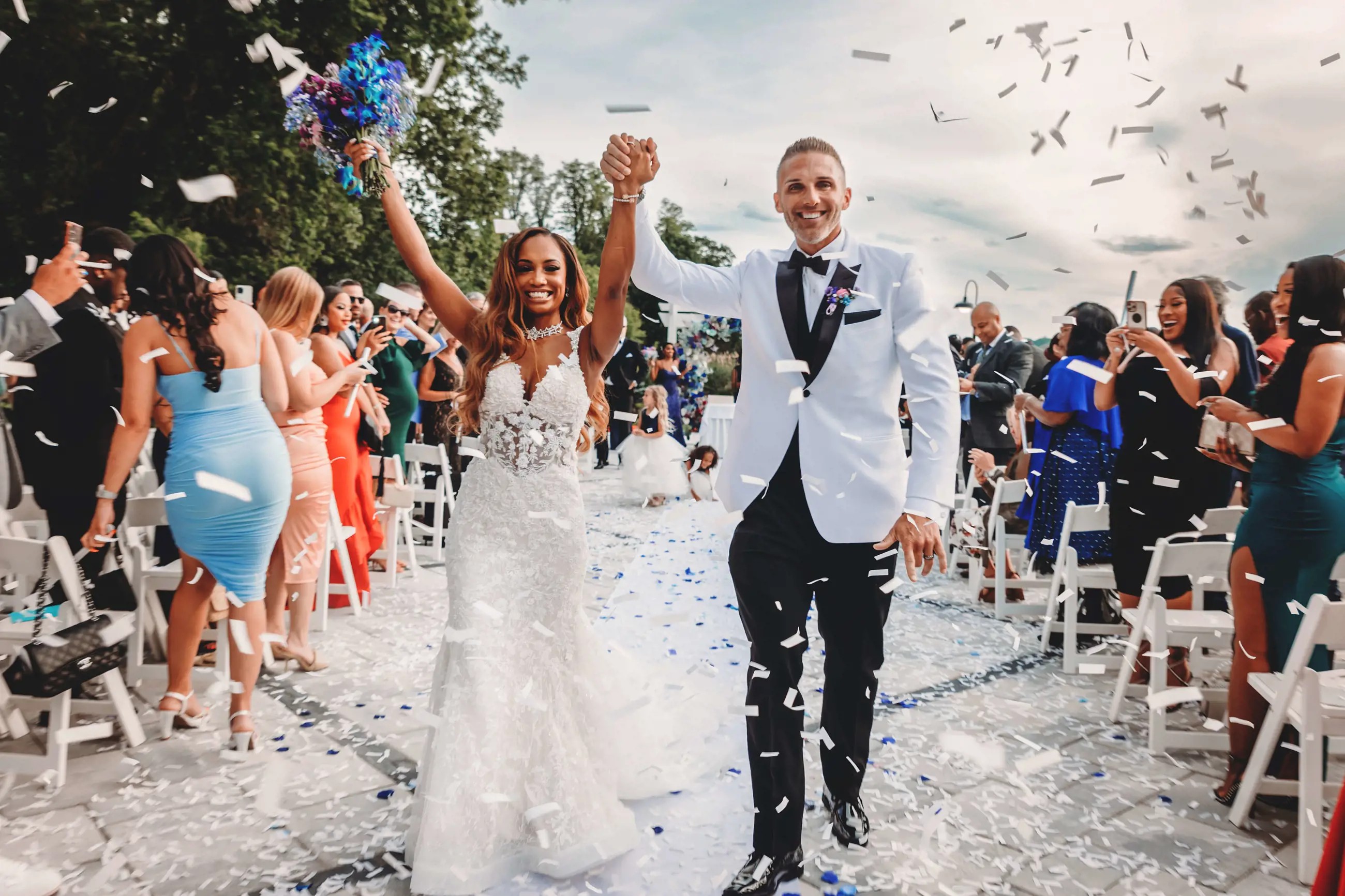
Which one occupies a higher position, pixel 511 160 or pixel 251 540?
pixel 511 160

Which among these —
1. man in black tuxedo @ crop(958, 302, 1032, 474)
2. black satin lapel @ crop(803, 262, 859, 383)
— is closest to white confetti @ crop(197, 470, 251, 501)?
black satin lapel @ crop(803, 262, 859, 383)

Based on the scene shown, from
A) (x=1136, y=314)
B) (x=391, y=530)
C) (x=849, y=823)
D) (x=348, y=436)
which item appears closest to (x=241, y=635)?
(x=348, y=436)

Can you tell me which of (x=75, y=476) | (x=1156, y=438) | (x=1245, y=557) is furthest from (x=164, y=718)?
(x=1156, y=438)

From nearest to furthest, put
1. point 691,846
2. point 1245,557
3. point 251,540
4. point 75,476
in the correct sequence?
point 691,846 → point 1245,557 → point 251,540 → point 75,476

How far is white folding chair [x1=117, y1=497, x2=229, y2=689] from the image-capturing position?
383 cm

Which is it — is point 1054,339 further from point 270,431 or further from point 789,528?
point 270,431

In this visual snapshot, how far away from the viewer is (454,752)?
243 centimetres

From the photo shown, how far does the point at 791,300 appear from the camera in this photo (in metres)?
2.55

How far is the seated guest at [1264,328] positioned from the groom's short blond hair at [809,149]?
12.7 feet

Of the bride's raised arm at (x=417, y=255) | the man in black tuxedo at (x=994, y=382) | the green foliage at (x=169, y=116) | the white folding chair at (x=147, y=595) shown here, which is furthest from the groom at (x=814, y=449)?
the green foliage at (x=169, y=116)

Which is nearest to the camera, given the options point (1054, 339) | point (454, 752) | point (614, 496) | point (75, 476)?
point (454, 752)

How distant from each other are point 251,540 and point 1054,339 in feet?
21.7

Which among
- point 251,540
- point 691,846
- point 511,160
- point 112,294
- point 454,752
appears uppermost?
point 511,160

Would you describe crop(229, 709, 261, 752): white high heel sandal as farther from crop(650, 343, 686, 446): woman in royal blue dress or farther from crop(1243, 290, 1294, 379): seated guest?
crop(650, 343, 686, 446): woman in royal blue dress
